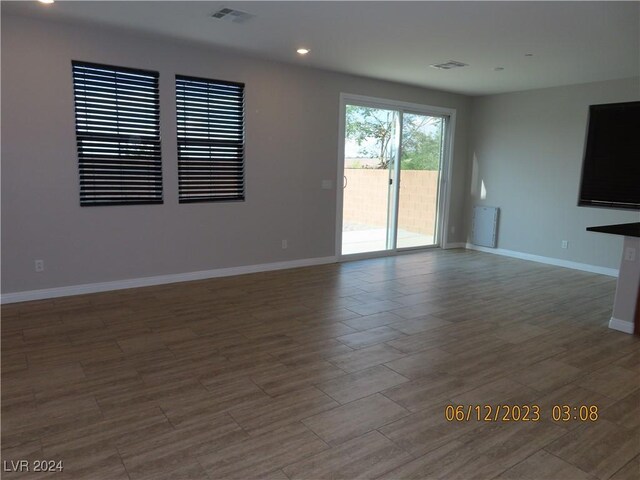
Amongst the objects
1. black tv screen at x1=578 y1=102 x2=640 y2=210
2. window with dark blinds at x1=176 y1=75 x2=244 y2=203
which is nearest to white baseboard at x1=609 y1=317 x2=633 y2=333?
black tv screen at x1=578 y1=102 x2=640 y2=210

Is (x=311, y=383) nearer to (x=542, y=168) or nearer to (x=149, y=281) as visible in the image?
(x=149, y=281)

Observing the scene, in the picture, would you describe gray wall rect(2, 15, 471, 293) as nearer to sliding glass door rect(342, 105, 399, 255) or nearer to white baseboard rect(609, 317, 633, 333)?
sliding glass door rect(342, 105, 399, 255)

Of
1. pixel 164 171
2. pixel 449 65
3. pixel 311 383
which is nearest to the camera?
pixel 311 383

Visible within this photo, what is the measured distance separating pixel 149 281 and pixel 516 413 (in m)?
3.86

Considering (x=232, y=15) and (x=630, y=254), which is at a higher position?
(x=232, y=15)

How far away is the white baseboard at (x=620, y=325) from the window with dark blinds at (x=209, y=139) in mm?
4060

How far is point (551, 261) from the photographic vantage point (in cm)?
661

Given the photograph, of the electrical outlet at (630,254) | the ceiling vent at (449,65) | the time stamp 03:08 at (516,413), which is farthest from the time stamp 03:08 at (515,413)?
the ceiling vent at (449,65)

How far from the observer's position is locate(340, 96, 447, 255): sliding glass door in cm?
635

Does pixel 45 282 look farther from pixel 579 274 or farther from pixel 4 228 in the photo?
pixel 579 274

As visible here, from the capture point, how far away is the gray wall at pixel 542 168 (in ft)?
19.7

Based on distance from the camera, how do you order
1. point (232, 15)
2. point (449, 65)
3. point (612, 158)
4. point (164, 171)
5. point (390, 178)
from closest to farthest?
point (232, 15), point (164, 171), point (449, 65), point (612, 158), point (390, 178)

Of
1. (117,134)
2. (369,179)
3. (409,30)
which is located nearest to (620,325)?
(409,30)

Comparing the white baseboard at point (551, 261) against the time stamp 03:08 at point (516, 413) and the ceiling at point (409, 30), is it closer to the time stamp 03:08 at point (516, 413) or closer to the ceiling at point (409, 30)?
the ceiling at point (409, 30)
